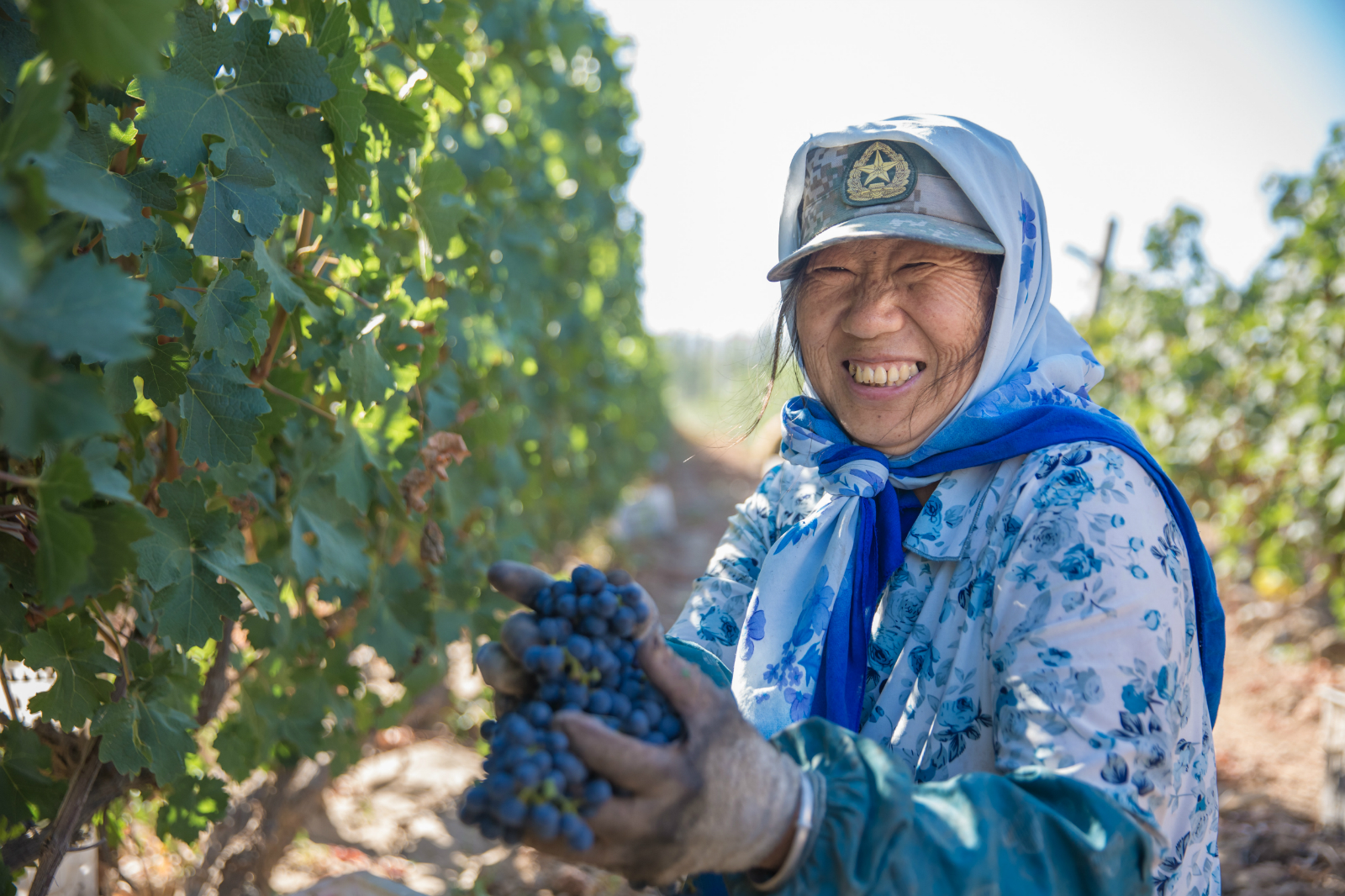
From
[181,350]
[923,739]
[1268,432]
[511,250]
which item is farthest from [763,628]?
[1268,432]

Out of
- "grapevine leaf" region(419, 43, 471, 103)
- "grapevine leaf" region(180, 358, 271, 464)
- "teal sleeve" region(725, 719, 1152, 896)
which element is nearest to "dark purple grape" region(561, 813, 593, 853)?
"teal sleeve" region(725, 719, 1152, 896)

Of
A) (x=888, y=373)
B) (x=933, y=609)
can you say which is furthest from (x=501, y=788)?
(x=888, y=373)

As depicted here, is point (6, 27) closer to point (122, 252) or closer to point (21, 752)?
point (122, 252)

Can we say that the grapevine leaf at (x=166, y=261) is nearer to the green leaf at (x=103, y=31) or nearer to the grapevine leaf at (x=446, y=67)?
the green leaf at (x=103, y=31)

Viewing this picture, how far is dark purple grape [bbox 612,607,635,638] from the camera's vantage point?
1156 mm

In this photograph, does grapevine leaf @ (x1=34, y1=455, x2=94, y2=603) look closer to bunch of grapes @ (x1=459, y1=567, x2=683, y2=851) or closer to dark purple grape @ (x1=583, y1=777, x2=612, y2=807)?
bunch of grapes @ (x1=459, y1=567, x2=683, y2=851)

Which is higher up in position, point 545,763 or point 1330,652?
point 1330,652

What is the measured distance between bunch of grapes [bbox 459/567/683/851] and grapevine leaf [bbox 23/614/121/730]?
72cm

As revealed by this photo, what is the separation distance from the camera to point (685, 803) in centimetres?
98

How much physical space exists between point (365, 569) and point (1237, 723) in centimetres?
605

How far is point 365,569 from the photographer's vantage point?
2.10 meters

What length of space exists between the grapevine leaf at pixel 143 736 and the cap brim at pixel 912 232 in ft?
4.71

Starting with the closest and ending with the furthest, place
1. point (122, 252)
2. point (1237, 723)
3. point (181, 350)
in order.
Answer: point (122, 252)
point (181, 350)
point (1237, 723)

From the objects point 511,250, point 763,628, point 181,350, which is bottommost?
point 763,628
